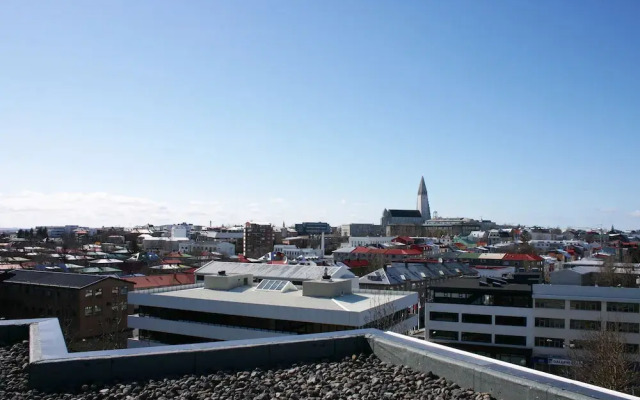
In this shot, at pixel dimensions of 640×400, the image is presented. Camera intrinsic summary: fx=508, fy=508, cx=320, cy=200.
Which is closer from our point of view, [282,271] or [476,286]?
[476,286]

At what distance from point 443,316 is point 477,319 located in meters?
1.68

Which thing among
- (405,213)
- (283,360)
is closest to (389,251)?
(283,360)

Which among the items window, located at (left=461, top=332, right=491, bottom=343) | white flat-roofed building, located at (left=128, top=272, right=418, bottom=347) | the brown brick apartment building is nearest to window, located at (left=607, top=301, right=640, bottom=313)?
window, located at (left=461, top=332, right=491, bottom=343)

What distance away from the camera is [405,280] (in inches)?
1729

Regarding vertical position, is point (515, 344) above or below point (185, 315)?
below

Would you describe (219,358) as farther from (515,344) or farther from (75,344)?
(75,344)

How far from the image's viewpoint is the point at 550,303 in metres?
24.9

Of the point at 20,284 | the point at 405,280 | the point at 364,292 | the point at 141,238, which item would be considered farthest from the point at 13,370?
the point at 141,238

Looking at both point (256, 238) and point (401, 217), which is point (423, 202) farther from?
point (256, 238)

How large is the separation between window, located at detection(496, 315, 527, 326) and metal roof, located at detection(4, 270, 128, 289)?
23.0 metres

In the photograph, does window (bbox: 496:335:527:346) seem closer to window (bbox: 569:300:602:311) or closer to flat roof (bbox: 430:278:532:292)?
flat roof (bbox: 430:278:532:292)

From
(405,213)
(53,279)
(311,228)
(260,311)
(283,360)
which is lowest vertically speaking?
(53,279)

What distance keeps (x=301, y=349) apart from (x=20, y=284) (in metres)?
33.8

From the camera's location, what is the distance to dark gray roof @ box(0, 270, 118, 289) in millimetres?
30875
